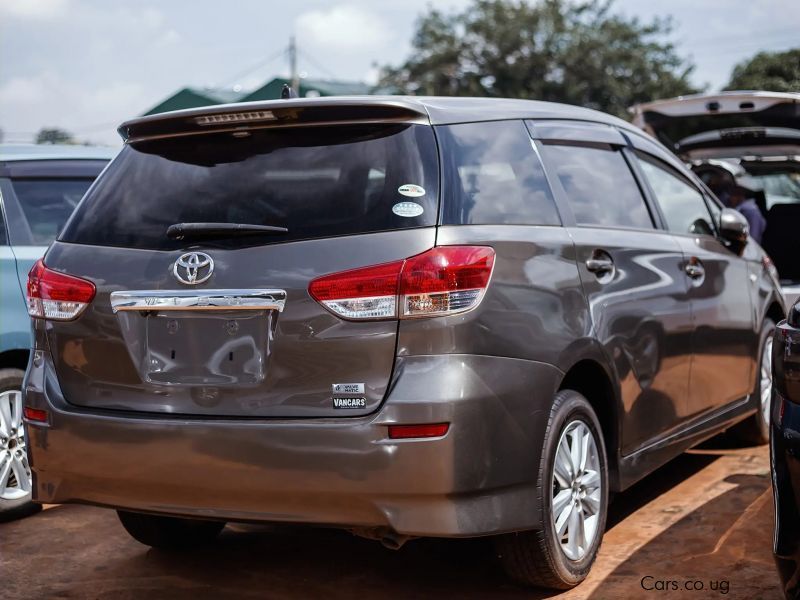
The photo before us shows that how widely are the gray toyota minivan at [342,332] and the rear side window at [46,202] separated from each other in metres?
1.80

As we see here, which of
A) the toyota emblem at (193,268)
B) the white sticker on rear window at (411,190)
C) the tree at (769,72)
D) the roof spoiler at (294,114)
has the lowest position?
the toyota emblem at (193,268)

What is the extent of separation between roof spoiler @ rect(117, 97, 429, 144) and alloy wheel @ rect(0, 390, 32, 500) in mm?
2180

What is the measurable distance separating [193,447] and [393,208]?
99cm

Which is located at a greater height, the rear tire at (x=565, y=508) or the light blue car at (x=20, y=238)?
the light blue car at (x=20, y=238)

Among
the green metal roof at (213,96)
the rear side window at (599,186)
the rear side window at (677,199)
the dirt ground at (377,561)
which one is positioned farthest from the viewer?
the green metal roof at (213,96)

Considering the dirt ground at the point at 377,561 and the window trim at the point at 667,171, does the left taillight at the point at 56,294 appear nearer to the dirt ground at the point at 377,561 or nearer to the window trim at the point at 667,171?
the dirt ground at the point at 377,561

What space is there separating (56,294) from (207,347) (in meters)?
0.70

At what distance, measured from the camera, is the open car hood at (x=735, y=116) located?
813 centimetres

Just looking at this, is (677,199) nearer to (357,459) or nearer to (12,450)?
(357,459)

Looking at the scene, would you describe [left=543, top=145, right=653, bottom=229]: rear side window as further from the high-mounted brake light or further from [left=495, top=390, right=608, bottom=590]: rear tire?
the high-mounted brake light

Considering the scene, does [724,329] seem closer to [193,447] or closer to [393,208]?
[393,208]

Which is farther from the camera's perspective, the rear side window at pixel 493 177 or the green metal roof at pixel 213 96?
the green metal roof at pixel 213 96

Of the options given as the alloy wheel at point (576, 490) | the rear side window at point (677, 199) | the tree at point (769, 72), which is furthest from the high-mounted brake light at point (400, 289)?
the tree at point (769, 72)

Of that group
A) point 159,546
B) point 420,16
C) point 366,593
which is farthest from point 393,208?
point 420,16
